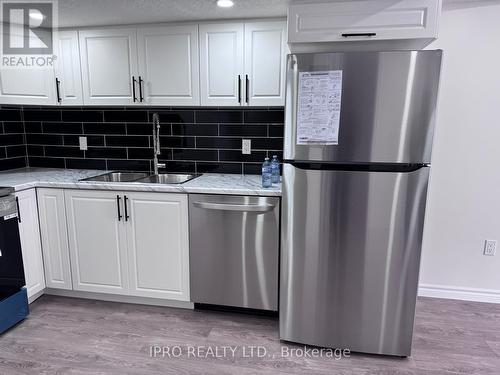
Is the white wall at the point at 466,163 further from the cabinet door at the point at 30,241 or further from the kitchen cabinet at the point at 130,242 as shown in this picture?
the cabinet door at the point at 30,241

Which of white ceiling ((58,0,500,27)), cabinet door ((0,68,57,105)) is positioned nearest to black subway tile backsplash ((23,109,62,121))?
cabinet door ((0,68,57,105))

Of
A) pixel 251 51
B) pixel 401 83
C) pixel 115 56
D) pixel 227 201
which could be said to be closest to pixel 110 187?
pixel 227 201

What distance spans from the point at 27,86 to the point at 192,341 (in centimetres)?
228

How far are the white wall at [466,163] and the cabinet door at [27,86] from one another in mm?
2913

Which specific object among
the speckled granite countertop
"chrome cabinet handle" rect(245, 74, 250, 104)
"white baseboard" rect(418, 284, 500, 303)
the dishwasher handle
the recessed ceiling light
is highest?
the recessed ceiling light

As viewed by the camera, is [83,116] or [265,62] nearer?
[265,62]

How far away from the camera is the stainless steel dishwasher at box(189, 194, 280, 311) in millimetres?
2256

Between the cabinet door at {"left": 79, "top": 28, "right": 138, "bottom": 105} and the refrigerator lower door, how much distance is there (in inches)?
58.6

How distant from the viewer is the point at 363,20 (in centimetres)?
180

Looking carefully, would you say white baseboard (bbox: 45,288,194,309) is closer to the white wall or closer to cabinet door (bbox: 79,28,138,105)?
cabinet door (bbox: 79,28,138,105)

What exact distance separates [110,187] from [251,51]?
1.38 m

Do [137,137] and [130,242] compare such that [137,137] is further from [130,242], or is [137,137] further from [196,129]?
[130,242]

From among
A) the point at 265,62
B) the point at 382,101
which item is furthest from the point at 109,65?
the point at 382,101

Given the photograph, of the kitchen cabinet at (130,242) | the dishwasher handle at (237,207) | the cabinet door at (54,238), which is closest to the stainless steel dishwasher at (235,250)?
the dishwasher handle at (237,207)
